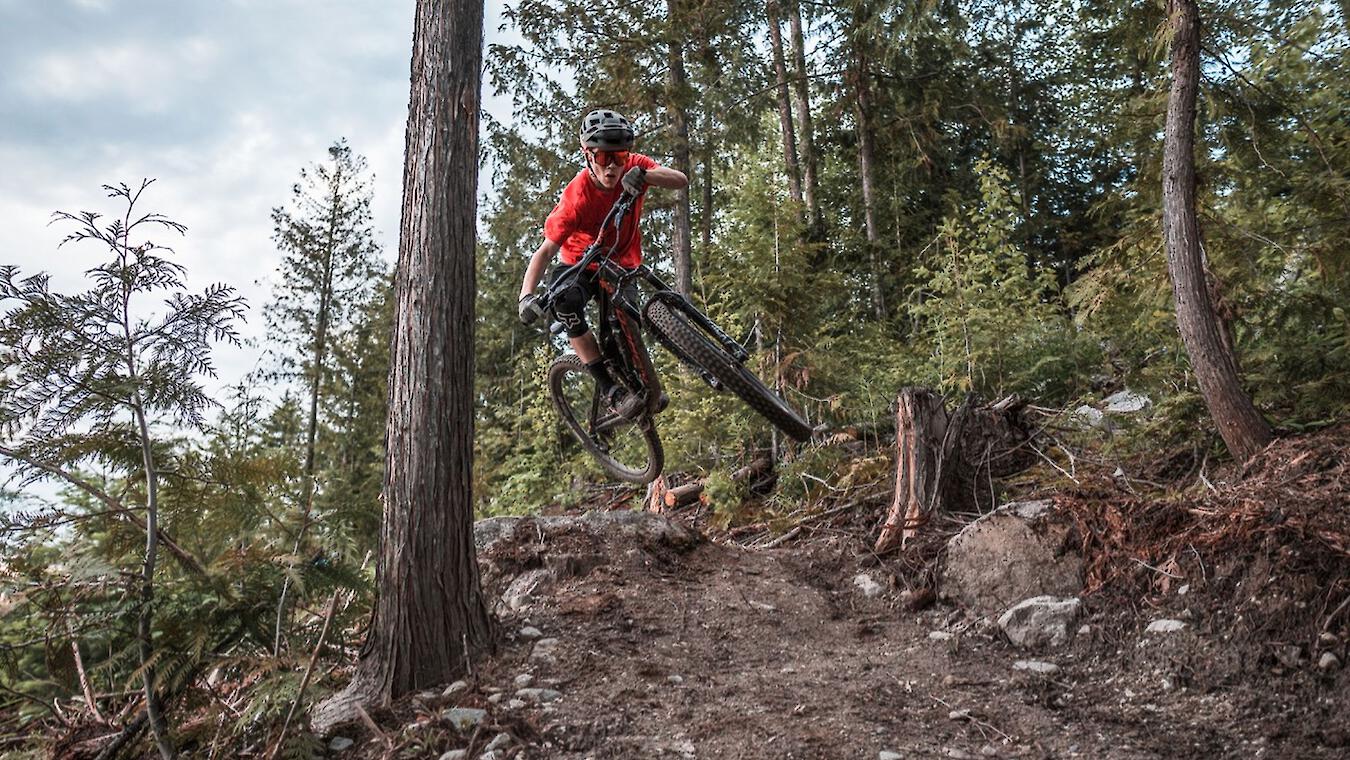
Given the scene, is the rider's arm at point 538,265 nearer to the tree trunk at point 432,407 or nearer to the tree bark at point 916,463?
the tree trunk at point 432,407

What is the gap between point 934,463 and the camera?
736cm

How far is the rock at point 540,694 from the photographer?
4.55 meters

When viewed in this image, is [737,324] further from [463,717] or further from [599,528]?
[463,717]

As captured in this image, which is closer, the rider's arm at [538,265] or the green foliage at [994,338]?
the rider's arm at [538,265]

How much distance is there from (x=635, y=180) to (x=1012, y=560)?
350cm

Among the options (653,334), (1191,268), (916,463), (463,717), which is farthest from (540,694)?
(1191,268)

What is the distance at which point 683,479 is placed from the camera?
12.5 m

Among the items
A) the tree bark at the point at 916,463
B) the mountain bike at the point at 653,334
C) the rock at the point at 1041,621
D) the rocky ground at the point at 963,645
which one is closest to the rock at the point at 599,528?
the rocky ground at the point at 963,645

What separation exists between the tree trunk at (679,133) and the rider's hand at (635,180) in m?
6.00

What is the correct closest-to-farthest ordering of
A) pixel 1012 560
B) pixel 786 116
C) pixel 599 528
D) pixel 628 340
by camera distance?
pixel 1012 560 → pixel 628 340 → pixel 599 528 → pixel 786 116

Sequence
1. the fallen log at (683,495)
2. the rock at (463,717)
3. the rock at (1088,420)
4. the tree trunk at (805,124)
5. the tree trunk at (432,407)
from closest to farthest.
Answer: the rock at (463,717) < the tree trunk at (432,407) < the rock at (1088,420) < the fallen log at (683,495) < the tree trunk at (805,124)

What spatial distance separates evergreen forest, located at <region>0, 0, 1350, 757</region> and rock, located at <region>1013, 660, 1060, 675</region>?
2.53 m

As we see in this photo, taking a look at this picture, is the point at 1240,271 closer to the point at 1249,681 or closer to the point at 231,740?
the point at 1249,681

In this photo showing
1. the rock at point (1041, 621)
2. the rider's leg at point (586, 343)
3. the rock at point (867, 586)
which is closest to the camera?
the rock at point (1041, 621)
